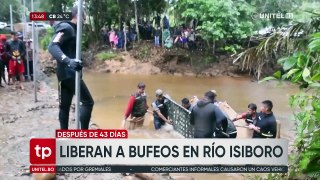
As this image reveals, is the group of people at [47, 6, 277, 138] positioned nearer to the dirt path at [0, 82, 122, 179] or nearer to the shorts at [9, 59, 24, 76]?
the shorts at [9, 59, 24, 76]

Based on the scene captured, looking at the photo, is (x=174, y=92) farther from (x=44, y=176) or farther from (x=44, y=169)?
(x=44, y=169)

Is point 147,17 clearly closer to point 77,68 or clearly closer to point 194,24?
point 194,24

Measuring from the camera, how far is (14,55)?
33.3 feet

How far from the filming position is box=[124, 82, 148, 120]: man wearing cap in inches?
335

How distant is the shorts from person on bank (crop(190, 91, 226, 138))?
18.7 feet

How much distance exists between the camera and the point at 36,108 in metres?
8.15

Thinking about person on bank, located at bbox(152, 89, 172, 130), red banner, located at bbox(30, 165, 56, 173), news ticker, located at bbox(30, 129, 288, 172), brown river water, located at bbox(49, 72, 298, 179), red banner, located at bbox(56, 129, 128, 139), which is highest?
red banner, located at bbox(56, 129, 128, 139)

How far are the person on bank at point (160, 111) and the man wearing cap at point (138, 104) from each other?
23cm

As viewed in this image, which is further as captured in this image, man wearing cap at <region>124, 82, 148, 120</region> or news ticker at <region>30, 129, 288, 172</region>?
man wearing cap at <region>124, 82, 148, 120</region>

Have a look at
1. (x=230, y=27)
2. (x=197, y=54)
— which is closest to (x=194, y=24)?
(x=197, y=54)

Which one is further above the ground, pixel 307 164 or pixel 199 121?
pixel 307 164

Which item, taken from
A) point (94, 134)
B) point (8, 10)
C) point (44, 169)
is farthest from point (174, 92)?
point (8, 10)

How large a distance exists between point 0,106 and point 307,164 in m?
6.44

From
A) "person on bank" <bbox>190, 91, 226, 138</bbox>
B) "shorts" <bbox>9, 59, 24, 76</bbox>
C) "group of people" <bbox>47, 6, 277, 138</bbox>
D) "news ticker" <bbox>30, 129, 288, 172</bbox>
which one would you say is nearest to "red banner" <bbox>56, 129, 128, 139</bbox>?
"news ticker" <bbox>30, 129, 288, 172</bbox>
